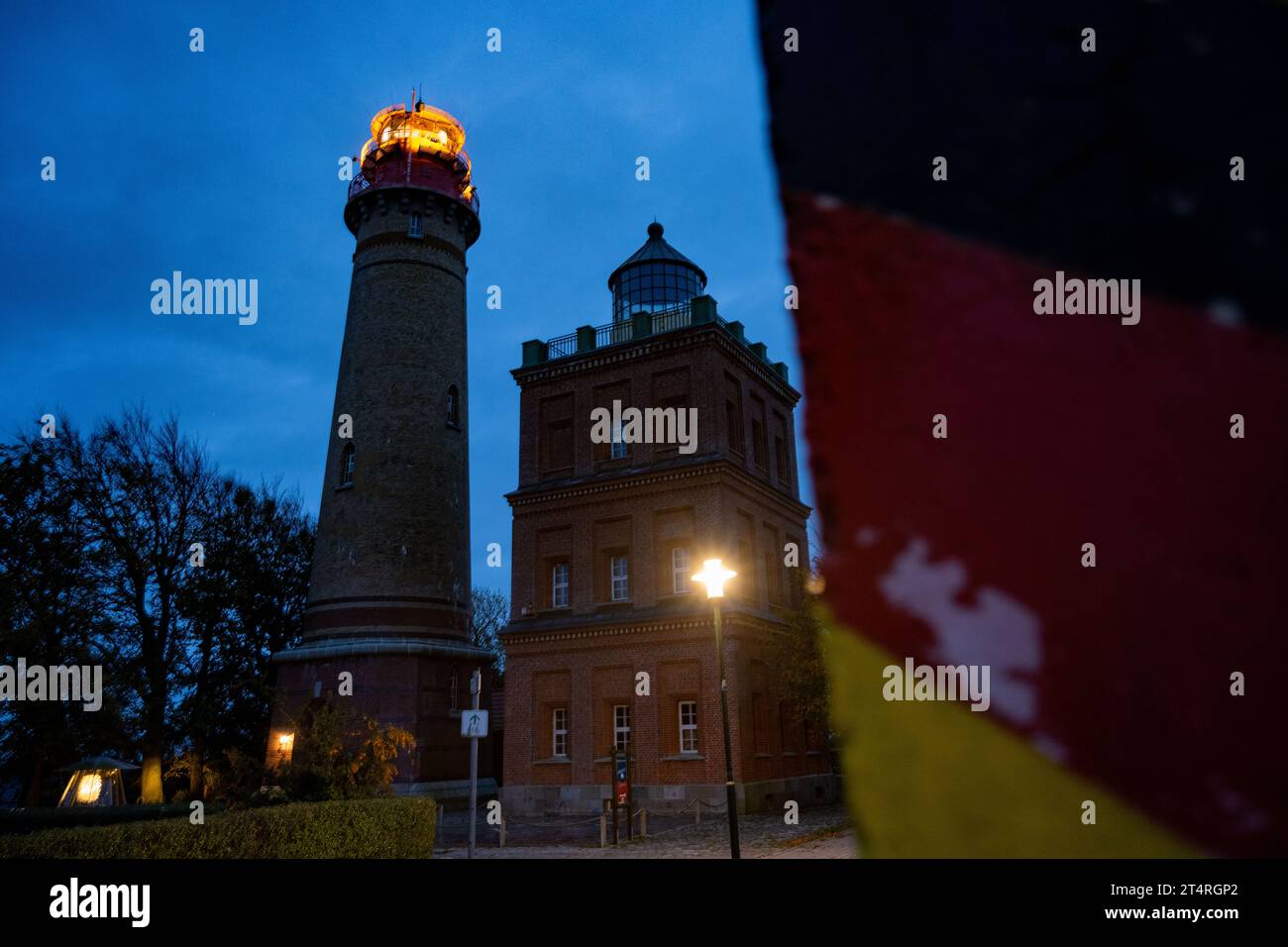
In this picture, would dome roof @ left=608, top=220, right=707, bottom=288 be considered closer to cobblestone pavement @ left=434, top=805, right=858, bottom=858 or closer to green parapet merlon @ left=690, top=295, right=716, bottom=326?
green parapet merlon @ left=690, top=295, right=716, bottom=326

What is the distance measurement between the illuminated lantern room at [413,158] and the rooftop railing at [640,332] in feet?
24.8

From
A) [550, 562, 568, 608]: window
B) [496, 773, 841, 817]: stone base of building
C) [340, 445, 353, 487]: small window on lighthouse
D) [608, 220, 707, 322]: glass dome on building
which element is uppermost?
[608, 220, 707, 322]: glass dome on building

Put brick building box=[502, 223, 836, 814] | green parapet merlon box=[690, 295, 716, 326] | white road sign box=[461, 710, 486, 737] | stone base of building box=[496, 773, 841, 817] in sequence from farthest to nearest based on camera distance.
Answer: green parapet merlon box=[690, 295, 716, 326] → brick building box=[502, 223, 836, 814] → stone base of building box=[496, 773, 841, 817] → white road sign box=[461, 710, 486, 737]

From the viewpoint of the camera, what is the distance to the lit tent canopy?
2461 centimetres

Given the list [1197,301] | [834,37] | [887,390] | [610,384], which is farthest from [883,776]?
[610,384]

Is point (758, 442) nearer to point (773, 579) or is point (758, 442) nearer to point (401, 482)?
point (773, 579)

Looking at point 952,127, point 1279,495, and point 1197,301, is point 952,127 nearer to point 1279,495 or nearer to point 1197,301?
point 1197,301

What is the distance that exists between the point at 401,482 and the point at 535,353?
24.2 ft

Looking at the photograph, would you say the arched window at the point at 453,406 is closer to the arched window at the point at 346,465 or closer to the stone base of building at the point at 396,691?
the arched window at the point at 346,465

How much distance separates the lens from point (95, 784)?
24875 mm

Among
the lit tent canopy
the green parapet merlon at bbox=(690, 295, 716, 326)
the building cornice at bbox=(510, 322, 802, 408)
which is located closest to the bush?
the lit tent canopy

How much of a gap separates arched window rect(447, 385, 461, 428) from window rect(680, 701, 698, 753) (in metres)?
14.7

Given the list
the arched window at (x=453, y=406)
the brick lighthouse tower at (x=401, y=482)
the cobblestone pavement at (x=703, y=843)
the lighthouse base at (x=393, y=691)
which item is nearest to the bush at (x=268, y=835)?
the cobblestone pavement at (x=703, y=843)
